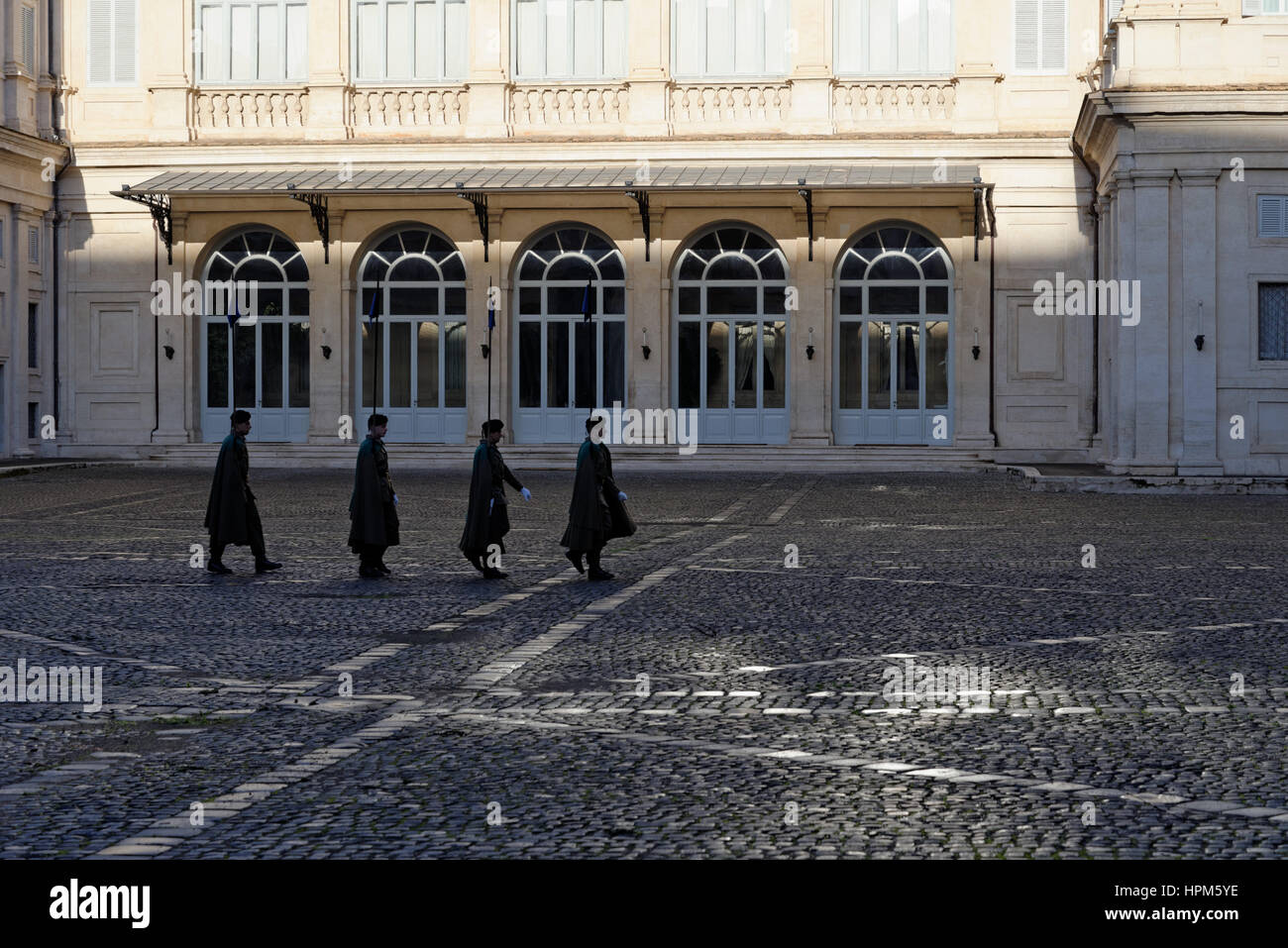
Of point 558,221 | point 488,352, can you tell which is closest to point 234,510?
point 488,352

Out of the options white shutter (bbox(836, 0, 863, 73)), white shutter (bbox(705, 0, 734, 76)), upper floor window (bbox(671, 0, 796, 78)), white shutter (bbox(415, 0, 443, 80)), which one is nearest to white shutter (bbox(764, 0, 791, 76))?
upper floor window (bbox(671, 0, 796, 78))

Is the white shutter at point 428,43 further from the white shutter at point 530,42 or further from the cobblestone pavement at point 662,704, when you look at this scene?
the cobblestone pavement at point 662,704

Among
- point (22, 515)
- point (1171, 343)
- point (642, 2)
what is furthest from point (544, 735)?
point (642, 2)

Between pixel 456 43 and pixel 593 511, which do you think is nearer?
pixel 593 511

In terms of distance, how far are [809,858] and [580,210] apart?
107 feet

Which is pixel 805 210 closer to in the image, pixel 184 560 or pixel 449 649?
pixel 184 560

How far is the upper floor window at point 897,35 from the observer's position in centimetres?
3712

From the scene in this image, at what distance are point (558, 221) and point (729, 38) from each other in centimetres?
523

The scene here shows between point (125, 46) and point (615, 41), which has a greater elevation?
point (125, 46)

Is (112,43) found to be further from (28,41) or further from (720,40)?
(720,40)

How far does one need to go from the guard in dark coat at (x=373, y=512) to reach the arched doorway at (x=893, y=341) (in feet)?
73.6

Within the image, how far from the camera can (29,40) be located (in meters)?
38.8

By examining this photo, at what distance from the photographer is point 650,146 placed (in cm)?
3747

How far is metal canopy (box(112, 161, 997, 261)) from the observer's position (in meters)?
35.6
